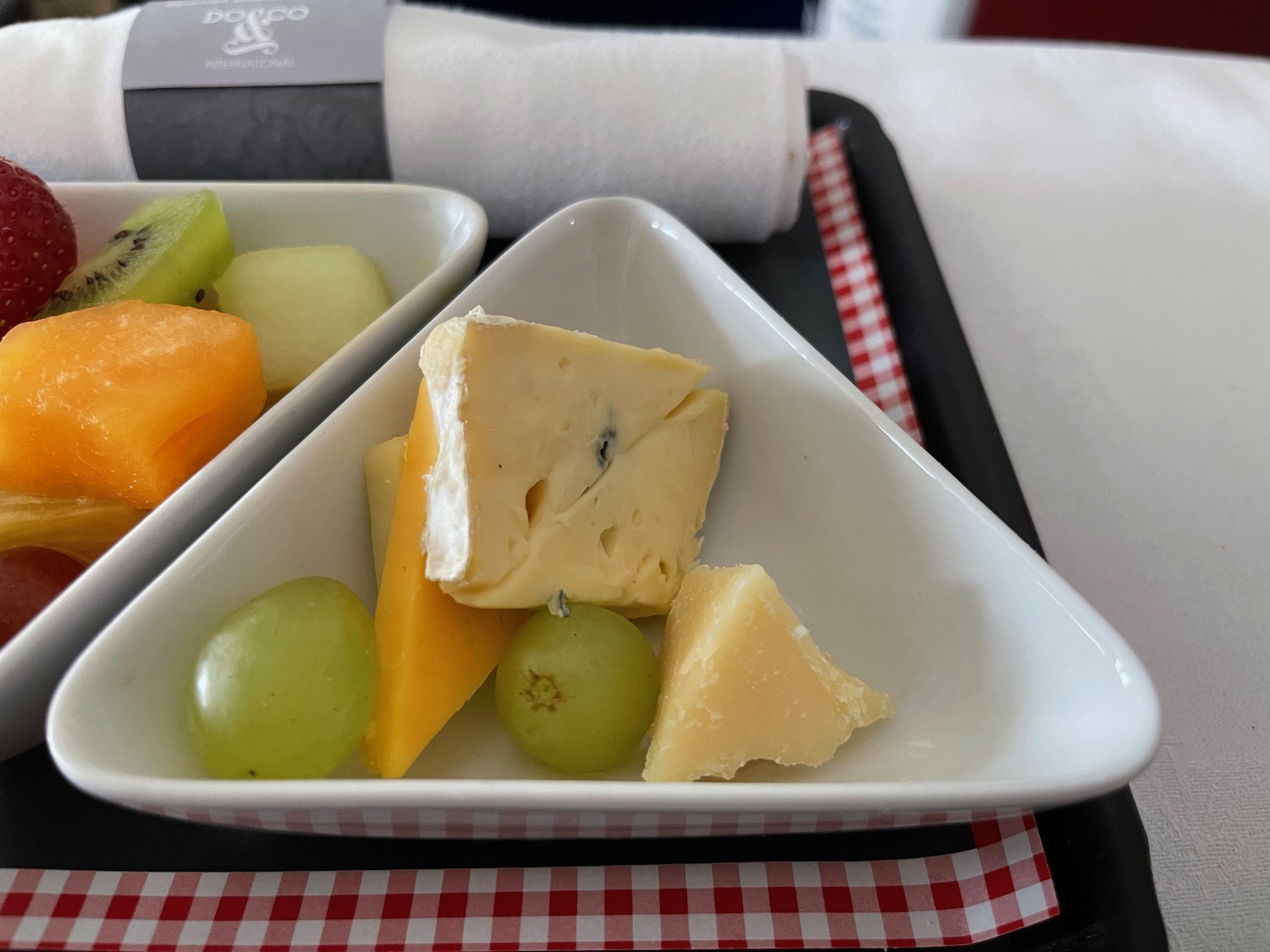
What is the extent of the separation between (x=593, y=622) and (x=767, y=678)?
94mm

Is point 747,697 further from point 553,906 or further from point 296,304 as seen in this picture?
point 296,304

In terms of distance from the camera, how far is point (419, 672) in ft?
1.38

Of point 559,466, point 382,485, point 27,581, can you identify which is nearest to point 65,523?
point 27,581

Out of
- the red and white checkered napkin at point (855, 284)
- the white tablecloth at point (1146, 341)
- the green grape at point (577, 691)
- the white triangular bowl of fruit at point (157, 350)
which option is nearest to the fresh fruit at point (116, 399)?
the white triangular bowl of fruit at point (157, 350)

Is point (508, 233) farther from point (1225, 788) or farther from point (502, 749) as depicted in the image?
point (1225, 788)

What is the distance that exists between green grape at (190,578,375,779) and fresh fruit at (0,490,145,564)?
136 millimetres

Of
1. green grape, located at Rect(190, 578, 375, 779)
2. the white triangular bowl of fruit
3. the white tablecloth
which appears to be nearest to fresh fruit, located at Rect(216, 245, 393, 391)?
the white triangular bowl of fruit

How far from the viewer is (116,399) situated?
1.46ft

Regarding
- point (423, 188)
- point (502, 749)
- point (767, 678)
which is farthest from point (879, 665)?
point (423, 188)

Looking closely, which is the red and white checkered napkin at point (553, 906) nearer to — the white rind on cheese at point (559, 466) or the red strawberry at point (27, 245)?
the white rind on cheese at point (559, 466)

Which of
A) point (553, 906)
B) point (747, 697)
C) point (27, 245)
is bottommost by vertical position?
point (553, 906)

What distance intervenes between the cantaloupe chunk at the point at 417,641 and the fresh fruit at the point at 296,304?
0.16 metres

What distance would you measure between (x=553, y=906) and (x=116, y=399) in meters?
0.35

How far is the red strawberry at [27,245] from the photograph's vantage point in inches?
21.1
